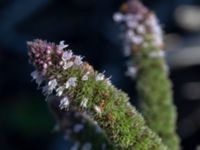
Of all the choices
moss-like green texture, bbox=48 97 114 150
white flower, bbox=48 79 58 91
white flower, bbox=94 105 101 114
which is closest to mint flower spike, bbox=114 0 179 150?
moss-like green texture, bbox=48 97 114 150

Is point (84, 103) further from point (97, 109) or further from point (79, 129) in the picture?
point (79, 129)

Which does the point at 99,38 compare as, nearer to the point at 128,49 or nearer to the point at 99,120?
the point at 128,49

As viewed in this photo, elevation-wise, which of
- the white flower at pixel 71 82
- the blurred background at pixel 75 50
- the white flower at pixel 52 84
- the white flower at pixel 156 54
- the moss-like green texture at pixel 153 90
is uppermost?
the blurred background at pixel 75 50

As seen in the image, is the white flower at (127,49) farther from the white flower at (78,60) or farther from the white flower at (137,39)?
the white flower at (78,60)

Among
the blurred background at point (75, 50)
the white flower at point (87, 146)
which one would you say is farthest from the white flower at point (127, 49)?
the blurred background at point (75, 50)

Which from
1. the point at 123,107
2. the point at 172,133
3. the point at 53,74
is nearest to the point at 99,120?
the point at 123,107

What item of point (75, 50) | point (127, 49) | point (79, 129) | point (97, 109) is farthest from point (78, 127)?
point (75, 50)
